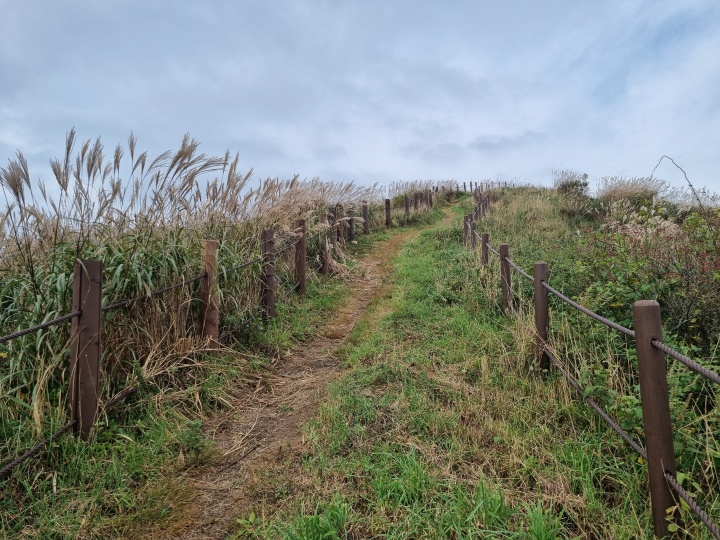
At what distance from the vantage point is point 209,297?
449 centimetres

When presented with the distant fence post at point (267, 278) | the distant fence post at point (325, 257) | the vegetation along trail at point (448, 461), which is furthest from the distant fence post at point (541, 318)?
the distant fence post at point (325, 257)

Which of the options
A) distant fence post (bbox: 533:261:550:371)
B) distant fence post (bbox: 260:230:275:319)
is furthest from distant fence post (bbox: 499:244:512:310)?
distant fence post (bbox: 260:230:275:319)

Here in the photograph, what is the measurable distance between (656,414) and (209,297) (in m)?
3.84

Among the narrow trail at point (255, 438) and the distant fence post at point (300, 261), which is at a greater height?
the distant fence post at point (300, 261)

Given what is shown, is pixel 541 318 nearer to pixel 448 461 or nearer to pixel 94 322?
pixel 448 461

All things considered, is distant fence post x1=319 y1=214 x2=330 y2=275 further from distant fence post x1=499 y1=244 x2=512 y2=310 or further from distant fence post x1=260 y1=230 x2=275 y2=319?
distant fence post x1=499 y1=244 x2=512 y2=310

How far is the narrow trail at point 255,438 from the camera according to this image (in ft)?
8.46

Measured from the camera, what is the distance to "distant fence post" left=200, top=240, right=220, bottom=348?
449cm

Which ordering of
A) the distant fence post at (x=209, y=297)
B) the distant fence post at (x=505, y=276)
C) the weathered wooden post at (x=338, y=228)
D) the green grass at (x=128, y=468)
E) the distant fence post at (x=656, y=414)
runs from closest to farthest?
the distant fence post at (x=656, y=414), the green grass at (x=128, y=468), the distant fence post at (x=209, y=297), the distant fence post at (x=505, y=276), the weathered wooden post at (x=338, y=228)

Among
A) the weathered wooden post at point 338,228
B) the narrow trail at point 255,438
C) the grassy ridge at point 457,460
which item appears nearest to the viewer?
the grassy ridge at point 457,460

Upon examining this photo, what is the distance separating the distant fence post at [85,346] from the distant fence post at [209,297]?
1.42 meters

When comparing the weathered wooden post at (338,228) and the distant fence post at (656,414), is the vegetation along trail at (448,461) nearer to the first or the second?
the distant fence post at (656,414)

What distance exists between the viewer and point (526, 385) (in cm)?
372

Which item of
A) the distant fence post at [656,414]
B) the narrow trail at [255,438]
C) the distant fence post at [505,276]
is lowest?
the narrow trail at [255,438]
